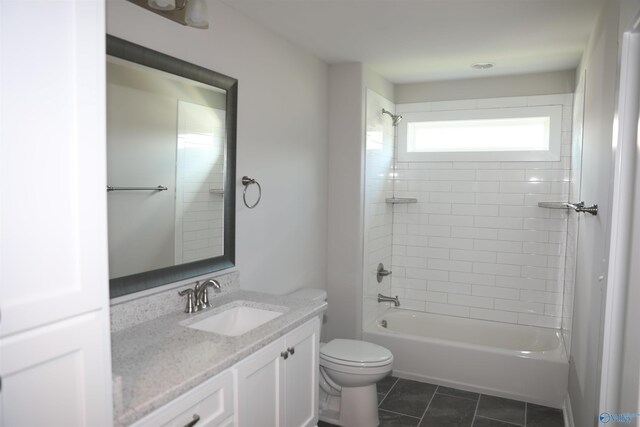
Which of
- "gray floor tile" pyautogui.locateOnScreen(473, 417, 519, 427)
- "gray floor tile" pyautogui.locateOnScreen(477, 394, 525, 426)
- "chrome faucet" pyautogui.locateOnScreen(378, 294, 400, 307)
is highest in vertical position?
"chrome faucet" pyautogui.locateOnScreen(378, 294, 400, 307)

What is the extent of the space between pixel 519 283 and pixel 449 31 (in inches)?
92.2

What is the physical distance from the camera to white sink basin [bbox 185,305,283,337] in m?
2.28

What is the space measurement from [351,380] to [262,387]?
1099mm

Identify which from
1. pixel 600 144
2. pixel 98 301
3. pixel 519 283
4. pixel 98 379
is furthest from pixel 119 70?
pixel 519 283

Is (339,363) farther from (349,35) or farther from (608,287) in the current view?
(349,35)

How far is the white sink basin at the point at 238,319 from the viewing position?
2.28m

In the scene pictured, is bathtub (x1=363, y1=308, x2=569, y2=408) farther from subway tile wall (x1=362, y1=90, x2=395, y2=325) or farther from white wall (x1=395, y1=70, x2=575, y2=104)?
white wall (x1=395, y1=70, x2=575, y2=104)

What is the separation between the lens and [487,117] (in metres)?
4.16

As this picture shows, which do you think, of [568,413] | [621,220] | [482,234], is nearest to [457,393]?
[568,413]

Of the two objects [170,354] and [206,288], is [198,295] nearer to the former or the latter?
[206,288]

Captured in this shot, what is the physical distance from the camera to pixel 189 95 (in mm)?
2328

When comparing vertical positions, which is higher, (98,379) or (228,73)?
(228,73)

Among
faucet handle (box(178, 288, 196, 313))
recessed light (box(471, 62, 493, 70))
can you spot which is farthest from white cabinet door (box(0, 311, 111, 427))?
recessed light (box(471, 62, 493, 70))

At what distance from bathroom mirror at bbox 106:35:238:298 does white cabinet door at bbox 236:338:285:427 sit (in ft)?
2.09
